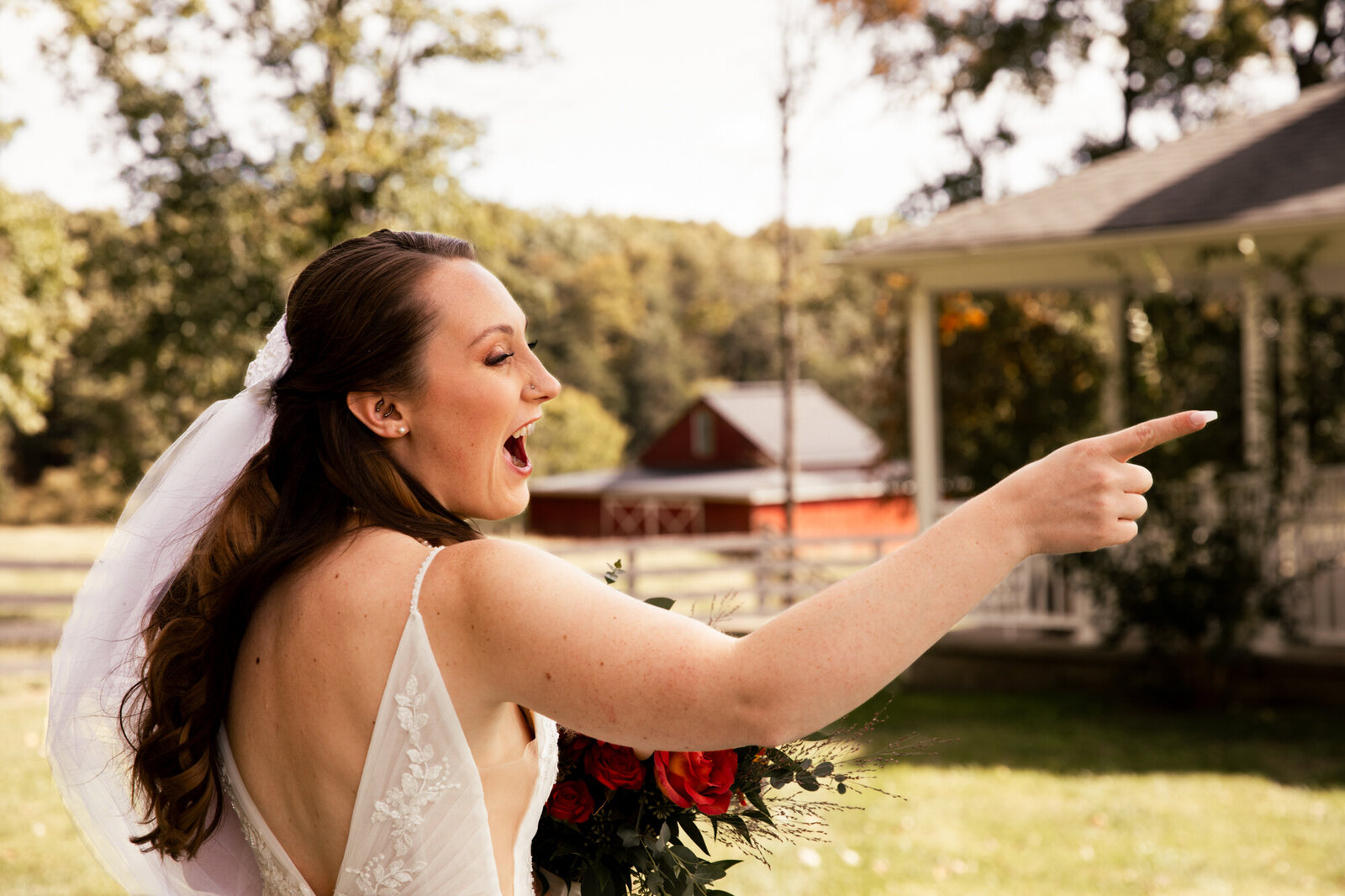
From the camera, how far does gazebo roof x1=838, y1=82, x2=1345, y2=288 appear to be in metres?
9.99

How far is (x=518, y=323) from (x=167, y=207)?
17.2m

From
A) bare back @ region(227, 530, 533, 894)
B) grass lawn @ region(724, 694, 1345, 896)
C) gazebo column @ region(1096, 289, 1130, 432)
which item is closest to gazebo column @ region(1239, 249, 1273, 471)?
gazebo column @ region(1096, 289, 1130, 432)

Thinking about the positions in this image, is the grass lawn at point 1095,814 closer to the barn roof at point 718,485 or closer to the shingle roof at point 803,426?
the barn roof at point 718,485

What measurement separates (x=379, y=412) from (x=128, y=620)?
755mm

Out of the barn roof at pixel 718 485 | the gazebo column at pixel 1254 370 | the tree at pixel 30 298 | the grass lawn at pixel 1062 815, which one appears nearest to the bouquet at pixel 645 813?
the grass lawn at pixel 1062 815

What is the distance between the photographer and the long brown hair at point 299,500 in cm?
170

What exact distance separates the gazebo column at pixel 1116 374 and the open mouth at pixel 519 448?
351 inches

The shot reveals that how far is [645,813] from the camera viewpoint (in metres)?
2.08

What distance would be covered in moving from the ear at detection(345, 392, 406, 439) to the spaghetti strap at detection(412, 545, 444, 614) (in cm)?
24

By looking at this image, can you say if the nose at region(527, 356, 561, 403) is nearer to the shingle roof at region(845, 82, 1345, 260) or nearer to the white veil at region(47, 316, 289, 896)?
the white veil at region(47, 316, 289, 896)

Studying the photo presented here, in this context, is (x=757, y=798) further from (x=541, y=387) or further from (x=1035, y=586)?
(x=1035, y=586)

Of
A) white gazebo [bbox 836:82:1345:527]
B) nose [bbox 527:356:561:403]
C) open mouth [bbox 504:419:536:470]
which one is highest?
white gazebo [bbox 836:82:1345:527]

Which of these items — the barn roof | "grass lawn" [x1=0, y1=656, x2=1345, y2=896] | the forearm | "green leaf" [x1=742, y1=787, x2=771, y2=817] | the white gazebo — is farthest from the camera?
the barn roof

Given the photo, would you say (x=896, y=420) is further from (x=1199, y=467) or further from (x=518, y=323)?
(x=518, y=323)
